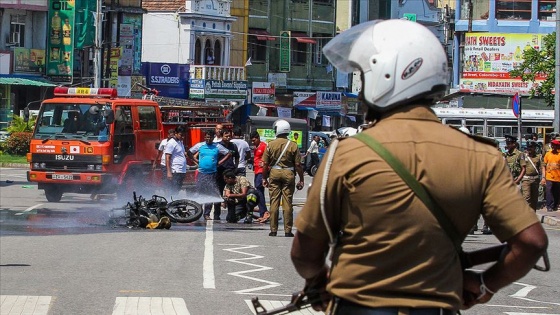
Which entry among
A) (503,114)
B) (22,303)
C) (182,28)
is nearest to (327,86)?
(182,28)

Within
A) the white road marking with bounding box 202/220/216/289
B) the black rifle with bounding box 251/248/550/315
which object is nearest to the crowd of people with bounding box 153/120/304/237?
the white road marking with bounding box 202/220/216/289

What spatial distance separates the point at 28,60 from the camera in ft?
162

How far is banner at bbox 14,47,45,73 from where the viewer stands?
49031 millimetres

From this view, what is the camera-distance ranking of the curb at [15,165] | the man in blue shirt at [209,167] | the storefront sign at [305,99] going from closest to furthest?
the man in blue shirt at [209,167] < the curb at [15,165] < the storefront sign at [305,99]

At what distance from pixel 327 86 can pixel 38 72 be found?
80.6 ft

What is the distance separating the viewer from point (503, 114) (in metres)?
47.6

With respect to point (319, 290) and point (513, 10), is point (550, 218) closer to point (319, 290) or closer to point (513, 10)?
point (319, 290)

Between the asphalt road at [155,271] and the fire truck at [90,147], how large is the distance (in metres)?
3.80

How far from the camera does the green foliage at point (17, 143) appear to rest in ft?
140

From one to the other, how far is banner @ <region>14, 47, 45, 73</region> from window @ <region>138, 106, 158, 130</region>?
Answer: 25661 mm

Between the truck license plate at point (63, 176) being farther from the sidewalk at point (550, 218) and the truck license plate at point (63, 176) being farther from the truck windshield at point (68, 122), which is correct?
the sidewalk at point (550, 218)

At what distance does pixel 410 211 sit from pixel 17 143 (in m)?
40.5

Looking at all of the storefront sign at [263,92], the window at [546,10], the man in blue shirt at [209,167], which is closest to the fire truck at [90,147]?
the man in blue shirt at [209,167]

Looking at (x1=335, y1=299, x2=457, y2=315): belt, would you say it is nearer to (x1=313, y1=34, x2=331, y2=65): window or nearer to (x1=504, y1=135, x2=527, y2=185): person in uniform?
(x1=504, y1=135, x2=527, y2=185): person in uniform
